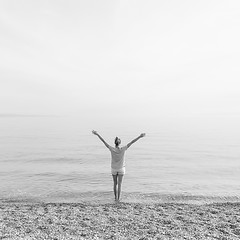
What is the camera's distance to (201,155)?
93.6 feet

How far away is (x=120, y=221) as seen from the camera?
8.72 m

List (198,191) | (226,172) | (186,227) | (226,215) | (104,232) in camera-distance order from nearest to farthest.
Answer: (104,232)
(186,227)
(226,215)
(198,191)
(226,172)

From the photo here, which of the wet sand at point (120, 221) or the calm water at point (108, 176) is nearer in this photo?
the wet sand at point (120, 221)

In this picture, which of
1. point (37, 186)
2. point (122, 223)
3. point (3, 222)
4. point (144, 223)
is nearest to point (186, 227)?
point (144, 223)

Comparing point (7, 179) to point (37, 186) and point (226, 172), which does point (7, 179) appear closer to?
point (37, 186)

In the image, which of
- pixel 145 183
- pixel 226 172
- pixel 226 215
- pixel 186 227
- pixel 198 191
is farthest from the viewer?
pixel 226 172

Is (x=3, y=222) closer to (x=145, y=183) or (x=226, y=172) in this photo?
(x=145, y=183)

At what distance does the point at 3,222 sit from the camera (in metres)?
8.52

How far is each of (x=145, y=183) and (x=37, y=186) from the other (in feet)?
22.7

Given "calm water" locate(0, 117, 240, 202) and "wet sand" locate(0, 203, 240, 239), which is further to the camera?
"calm water" locate(0, 117, 240, 202)

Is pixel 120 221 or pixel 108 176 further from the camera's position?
pixel 108 176

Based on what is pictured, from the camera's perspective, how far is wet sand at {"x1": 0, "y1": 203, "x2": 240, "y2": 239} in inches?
291

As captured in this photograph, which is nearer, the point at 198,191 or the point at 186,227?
the point at 186,227

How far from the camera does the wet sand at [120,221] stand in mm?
7402
